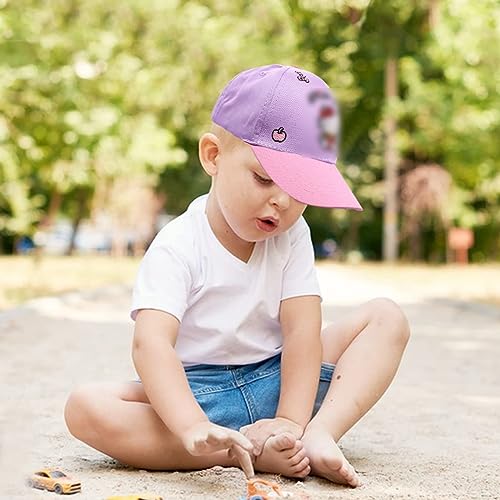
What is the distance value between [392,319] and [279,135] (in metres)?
0.69

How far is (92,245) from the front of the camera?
4562 centimetres

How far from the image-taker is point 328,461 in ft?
9.19

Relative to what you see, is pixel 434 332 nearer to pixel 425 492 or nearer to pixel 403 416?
A: pixel 403 416

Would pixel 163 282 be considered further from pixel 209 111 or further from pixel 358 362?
pixel 209 111

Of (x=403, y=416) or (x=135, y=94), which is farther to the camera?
(x=135, y=94)

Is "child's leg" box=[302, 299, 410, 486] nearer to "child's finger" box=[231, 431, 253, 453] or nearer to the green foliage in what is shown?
"child's finger" box=[231, 431, 253, 453]

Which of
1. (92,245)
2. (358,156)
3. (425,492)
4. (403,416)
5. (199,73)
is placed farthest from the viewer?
(92,245)

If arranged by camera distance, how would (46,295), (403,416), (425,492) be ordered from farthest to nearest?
(46,295) → (403,416) → (425,492)

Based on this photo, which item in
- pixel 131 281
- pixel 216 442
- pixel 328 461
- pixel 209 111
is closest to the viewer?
pixel 216 442

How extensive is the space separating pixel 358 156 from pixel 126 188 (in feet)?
23.1

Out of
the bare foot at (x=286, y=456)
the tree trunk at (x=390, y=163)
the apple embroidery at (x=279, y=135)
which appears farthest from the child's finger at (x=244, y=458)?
the tree trunk at (x=390, y=163)

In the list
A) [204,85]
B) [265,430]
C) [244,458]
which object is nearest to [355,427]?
[265,430]

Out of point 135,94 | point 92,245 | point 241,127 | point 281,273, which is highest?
point 135,94

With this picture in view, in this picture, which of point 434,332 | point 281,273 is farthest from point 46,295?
point 281,273
